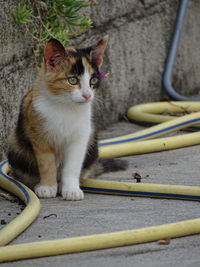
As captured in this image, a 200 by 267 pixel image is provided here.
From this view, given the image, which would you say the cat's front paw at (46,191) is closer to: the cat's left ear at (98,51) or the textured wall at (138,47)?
the cat's left ear at (98,51)

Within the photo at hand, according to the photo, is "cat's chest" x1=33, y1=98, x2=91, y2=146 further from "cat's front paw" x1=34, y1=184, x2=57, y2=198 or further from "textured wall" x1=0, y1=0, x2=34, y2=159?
"textured wall" x1=0, y1=0, x2=34, y2=159

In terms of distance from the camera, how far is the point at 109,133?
544cm

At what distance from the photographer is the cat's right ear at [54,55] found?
11.6 feet

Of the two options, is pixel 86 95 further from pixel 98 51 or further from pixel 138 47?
pixel 138 47

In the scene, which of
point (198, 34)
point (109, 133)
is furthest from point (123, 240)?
point (198, 34)

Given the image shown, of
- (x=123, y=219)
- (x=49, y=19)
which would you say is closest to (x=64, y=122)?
(x=123, y=219)

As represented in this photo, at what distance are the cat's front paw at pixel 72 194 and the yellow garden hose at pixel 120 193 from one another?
154 millimetres

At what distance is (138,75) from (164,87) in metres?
0.41

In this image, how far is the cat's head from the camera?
3592 mm

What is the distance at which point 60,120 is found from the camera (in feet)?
12.2

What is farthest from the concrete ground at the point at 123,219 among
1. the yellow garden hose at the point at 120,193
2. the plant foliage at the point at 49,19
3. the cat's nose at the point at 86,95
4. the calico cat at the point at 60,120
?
the plant foliage at the point at 49,19

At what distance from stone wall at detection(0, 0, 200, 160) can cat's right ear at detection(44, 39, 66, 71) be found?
0.78 meters

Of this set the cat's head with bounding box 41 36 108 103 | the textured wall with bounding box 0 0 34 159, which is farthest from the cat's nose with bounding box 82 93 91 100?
the textured wall with bounding box 0 0 34 159

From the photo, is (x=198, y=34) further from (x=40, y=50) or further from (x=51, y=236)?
(x=51, y=236)
